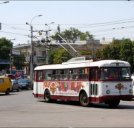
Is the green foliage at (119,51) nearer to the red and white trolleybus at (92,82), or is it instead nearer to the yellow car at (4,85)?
the yellow car at (4,85)

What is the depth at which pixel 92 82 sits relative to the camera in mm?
27516

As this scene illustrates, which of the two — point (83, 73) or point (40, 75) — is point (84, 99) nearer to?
point (83, 73)

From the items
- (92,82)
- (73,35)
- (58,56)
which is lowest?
(92,82)

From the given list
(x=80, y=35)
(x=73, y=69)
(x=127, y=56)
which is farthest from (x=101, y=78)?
Result: (x=80, y=35)

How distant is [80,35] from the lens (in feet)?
520

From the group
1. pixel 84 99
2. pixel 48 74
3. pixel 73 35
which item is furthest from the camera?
pixel 73 35

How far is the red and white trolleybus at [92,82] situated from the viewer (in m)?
26.8

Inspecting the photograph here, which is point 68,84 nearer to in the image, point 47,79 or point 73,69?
point 73,69

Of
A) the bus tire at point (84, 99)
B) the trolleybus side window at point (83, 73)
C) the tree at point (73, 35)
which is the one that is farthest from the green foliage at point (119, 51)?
the bus tire at point (84, 99)

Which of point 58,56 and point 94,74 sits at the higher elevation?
point 58,56

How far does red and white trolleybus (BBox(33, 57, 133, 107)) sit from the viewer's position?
26.8 m

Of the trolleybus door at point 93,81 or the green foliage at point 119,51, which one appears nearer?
the trolleybus door at point 93,81

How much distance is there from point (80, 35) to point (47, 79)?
412ft

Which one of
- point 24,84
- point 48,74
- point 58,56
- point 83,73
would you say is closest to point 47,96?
point 48,74
